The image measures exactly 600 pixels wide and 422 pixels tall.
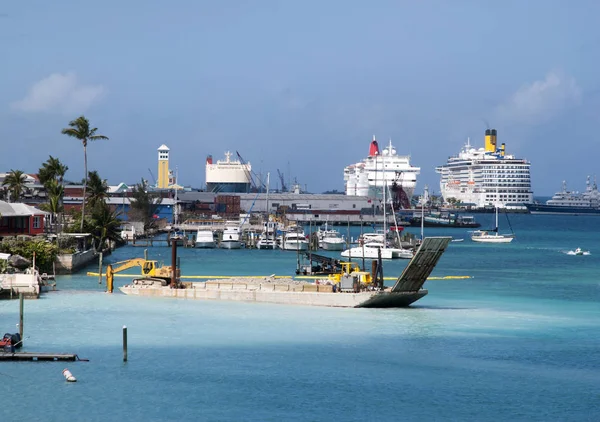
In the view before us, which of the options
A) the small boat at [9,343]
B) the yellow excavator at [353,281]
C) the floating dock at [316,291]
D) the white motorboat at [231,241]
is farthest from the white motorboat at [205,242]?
the small boat at [9,343]

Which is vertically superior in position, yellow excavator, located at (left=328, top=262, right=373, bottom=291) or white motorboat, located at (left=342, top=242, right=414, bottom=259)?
white motorboat, located at (left=342, top=242, right=414, bottom=259)

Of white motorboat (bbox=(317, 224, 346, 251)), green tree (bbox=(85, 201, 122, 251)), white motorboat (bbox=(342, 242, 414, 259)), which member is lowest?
white motorboat (bbox=(342, 242, 414, 259))

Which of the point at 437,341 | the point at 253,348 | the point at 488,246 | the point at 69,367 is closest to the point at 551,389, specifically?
the point at 437,341

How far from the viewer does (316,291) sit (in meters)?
48.3

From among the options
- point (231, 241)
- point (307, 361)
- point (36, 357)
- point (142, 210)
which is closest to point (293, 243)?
point (231, 241)

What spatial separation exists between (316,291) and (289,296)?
56.5 inches

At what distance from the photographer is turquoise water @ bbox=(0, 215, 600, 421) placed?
1137 inches

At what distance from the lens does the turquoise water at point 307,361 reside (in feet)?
94.8

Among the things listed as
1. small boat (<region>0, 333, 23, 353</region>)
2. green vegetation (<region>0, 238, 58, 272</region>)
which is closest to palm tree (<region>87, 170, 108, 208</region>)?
green vegetation (<region>0, 238, 58, 272</region>)

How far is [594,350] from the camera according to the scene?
38.2 meters

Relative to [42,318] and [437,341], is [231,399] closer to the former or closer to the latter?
[437,341]

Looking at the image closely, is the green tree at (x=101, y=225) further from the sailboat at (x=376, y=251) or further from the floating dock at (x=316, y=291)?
the floating dock at (x=316, y=291)

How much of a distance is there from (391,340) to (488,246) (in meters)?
87.0

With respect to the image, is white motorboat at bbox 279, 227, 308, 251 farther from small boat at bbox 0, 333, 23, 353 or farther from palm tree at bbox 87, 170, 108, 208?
small boat at bbox 0, 333, 23, 353
